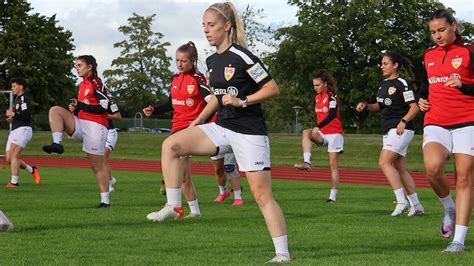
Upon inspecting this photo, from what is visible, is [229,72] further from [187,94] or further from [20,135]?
[20,135]

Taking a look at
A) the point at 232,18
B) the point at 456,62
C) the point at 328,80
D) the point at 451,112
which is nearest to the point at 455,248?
the point at 451,112

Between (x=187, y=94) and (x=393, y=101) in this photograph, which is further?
(x=393, y=101)

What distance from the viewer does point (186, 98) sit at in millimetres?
11547

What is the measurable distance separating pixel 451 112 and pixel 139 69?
99937 millimetres

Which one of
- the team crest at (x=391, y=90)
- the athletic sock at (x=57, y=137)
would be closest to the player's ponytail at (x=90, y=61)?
the athletic sock at (x=57, y=137)

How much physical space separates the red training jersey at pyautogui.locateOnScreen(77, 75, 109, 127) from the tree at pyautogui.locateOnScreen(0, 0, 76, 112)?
62086 mm

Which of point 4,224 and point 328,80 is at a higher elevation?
point 328,80

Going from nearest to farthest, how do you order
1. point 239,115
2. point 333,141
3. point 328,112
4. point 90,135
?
1. point 239,115
2. point 90,135
3. point 328,112
4. point 333,141

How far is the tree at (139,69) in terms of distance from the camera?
10388cm

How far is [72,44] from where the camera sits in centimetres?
8281

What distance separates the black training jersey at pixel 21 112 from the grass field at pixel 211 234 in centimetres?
266

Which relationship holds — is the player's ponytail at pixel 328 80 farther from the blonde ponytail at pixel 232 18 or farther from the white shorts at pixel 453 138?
the blonde ponytail at pixel 232 18

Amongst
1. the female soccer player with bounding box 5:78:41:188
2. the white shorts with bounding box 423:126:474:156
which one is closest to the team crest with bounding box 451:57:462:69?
the white shorts with bounding box 423:126:474:156

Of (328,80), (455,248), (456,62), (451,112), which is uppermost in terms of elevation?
(456,62)
